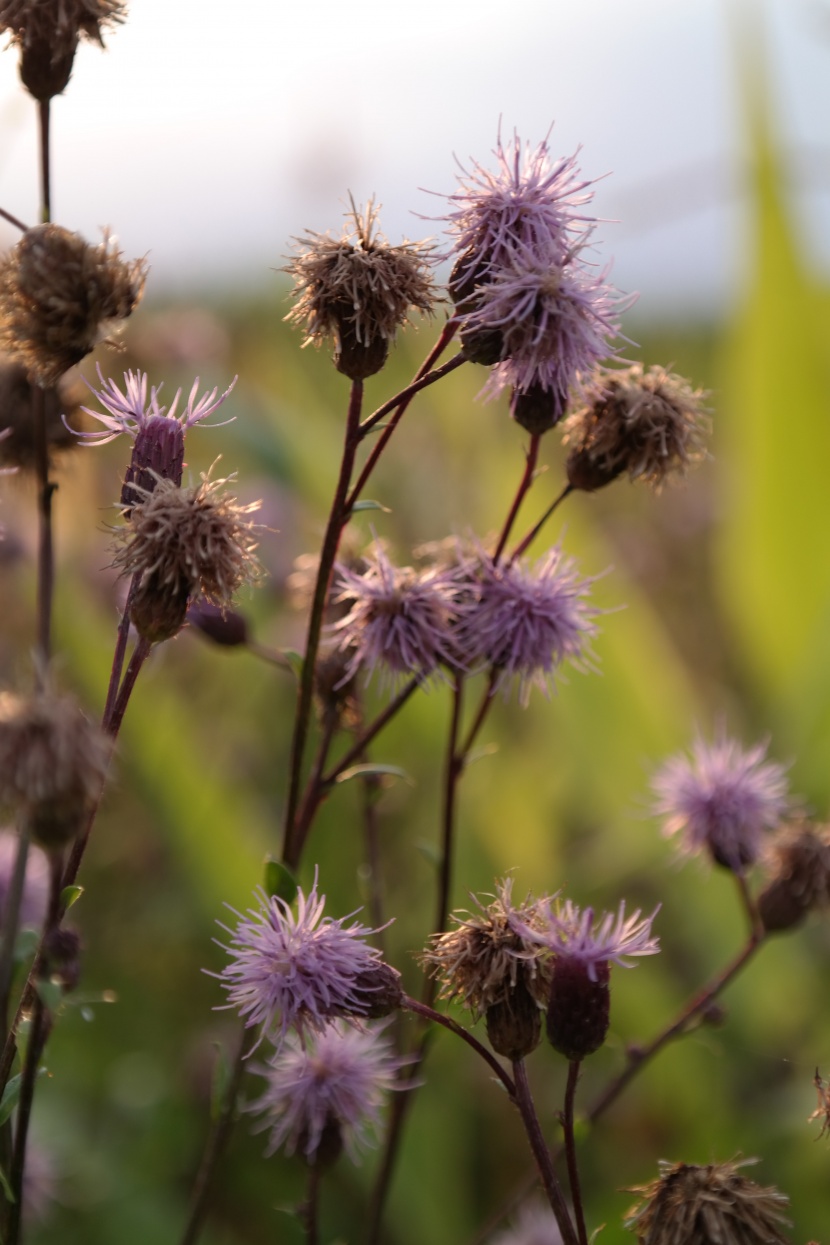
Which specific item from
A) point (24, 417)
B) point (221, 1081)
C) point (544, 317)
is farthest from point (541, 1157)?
point (24, 417)

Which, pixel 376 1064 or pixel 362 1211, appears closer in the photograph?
pixel 376 1064

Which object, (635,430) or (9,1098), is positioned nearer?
(9,1098)

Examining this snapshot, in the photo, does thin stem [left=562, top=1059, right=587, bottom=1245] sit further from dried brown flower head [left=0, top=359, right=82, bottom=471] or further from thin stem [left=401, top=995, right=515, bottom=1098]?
dried brown flower head [left=0, top=359, right=82, bottom=471]

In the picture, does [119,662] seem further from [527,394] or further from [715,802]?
[715,802]

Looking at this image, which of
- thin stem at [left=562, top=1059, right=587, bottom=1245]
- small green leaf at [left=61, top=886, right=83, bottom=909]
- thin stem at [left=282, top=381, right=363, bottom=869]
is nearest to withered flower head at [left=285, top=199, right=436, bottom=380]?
thin stem at [left=282, top=381, right=363, bottom=869]

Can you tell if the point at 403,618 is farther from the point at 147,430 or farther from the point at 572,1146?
the point at 572,1146

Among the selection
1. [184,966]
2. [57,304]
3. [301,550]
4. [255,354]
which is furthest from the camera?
[255,354]

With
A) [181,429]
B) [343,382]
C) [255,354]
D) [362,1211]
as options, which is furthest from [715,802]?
[255,354]
